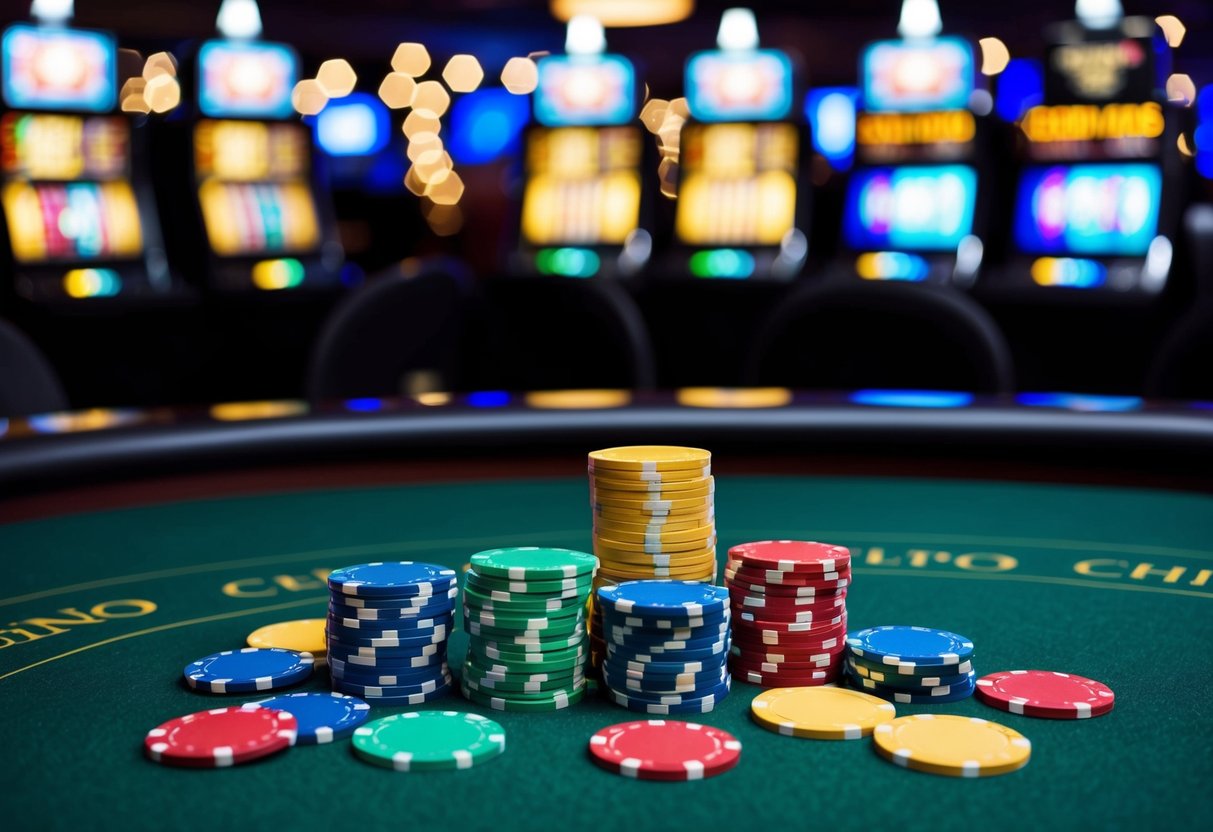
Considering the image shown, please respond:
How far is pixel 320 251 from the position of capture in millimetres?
8633

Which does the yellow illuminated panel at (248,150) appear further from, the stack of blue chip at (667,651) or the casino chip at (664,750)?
the casino chip at (664,750)

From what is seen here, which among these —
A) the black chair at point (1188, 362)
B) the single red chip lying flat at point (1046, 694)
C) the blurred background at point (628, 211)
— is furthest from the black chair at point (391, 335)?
the single red chip lying flat at point (1046, 694)

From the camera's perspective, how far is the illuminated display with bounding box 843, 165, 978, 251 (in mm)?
7980

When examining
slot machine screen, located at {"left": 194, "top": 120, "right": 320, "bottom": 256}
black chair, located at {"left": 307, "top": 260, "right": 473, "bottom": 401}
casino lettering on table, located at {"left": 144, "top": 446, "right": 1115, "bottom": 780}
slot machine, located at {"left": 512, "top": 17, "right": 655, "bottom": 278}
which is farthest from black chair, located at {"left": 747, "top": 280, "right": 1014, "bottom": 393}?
slot machine screen, located at {"left": 194, "top": 120, "right": 320, "bottom": 256}

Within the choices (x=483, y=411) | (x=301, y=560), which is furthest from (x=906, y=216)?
(x=301, y=560)

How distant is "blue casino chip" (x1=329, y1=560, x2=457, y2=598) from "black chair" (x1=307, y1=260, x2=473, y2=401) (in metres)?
2.53

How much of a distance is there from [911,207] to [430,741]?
23.8 feet

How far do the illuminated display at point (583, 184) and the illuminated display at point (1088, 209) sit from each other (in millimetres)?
2364

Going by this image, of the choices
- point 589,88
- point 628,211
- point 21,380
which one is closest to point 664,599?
point 21,380

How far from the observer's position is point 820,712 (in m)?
1.39

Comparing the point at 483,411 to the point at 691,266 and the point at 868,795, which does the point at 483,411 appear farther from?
the point at 691,266

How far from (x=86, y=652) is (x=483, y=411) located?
4.00ft

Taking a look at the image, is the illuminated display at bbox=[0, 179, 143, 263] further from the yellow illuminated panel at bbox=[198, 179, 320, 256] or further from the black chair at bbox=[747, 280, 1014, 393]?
the black chair at bbox=[747, 280, 1014, 393]

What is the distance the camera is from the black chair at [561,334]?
4.86 meters
